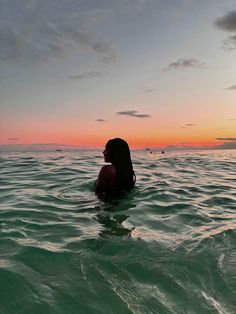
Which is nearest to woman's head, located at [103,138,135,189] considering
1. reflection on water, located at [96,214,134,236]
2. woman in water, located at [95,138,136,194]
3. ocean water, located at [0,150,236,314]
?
woman in water, located at [95,138,136,194]

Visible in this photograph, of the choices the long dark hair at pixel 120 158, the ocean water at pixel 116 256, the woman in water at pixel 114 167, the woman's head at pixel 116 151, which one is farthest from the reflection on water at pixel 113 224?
the woman's head at pixel 116 151

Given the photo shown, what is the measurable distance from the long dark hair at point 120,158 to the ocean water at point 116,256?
49cm

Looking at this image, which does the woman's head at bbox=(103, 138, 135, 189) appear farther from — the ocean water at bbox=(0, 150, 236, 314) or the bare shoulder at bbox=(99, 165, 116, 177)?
the ocean water at bbox=(0, 150, 236, 314)

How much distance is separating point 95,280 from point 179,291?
968mm

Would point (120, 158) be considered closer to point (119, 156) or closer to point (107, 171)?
point (119, 156)

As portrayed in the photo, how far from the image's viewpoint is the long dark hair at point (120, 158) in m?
8.04

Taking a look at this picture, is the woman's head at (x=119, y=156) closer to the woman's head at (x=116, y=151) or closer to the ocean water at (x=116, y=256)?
the woman's head at (x=116, y=151)

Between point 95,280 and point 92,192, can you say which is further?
point 92,192

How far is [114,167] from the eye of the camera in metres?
8.09

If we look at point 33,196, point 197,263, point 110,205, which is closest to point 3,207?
point 33,196

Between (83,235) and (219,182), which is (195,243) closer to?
(83,235)

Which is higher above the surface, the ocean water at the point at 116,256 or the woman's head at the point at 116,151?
the woman's head at the point at 116,151

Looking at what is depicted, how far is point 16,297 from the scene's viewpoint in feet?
11.1

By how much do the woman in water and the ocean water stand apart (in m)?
0.33
